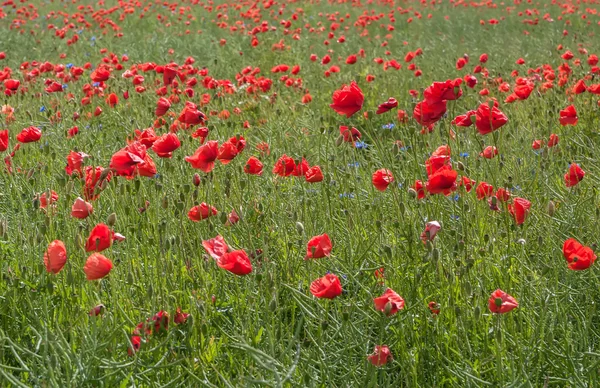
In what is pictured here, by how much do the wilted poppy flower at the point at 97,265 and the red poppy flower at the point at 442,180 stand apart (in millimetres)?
871

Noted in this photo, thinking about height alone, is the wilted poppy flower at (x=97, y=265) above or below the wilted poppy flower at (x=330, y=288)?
above

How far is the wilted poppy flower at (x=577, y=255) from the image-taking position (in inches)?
64.9

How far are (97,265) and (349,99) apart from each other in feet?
3.20

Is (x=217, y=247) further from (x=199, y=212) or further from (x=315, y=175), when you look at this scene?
(x=315, y=175)

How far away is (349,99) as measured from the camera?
2.23 m

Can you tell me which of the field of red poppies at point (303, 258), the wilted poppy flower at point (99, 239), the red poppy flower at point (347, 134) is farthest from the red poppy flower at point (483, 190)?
the wilted poppy flower at point (99, 239)

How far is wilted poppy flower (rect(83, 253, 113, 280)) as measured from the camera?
1643 millimetres

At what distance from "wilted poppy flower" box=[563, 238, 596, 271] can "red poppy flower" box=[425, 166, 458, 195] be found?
36cm

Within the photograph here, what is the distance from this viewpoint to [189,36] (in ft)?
30.5

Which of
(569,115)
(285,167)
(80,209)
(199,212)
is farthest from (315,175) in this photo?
(569,115)

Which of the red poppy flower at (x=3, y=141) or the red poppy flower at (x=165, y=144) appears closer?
the red poppy flower at (x=165, y=144)

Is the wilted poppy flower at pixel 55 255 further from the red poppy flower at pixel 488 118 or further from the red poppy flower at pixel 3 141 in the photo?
the red poppy flower at pixel 488 118

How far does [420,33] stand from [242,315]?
7957mm

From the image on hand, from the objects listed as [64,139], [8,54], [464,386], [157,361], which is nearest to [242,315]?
[157,361]
